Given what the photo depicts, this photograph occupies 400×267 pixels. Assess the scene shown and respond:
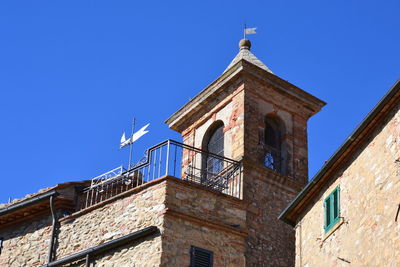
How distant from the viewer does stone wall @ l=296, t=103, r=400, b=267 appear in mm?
15453

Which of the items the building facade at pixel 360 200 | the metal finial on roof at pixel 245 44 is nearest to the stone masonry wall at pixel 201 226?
the building facade at pixel 360 200

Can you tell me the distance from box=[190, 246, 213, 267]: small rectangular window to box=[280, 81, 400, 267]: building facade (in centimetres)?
226

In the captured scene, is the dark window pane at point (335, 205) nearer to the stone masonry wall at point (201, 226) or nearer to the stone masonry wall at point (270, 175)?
the stone masonry wall at point (201, 226)

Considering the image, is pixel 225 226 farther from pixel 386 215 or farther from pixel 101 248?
pixel 386 215

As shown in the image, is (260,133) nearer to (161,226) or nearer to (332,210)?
(161,226)

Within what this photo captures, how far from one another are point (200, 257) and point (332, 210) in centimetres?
364

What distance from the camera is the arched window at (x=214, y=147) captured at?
24.8 meters

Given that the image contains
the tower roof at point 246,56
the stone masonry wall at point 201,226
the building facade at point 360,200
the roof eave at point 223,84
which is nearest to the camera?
the building facade at point 360,200

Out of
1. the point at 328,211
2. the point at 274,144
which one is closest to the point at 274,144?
the point at 274,144

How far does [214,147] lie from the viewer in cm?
2575

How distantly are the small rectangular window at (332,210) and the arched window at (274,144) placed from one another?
6.86m

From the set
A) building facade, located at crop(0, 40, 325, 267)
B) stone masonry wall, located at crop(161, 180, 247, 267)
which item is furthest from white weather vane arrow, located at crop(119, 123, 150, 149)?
stone masonry wall, located at crop(161, 180, 247, 267)

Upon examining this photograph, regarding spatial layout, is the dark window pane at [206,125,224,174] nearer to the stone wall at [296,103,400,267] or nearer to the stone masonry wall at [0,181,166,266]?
the stone masonry wall at [0,181,166,266]

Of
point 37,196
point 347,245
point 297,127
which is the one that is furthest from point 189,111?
point 347,245
